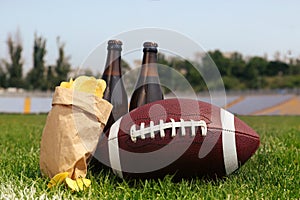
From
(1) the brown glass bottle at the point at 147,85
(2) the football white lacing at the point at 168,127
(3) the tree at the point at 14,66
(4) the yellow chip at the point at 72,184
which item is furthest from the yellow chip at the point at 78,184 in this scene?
(3) the tree at the point at 14,66

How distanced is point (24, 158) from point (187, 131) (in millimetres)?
1150

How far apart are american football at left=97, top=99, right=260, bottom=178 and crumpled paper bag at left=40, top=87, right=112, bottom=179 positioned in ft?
0.26

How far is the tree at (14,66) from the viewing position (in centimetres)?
2856

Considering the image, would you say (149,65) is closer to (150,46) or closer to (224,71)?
(150,46)

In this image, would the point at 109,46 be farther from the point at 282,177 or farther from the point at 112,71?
the point at 282,177

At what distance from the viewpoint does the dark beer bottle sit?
1.90 m

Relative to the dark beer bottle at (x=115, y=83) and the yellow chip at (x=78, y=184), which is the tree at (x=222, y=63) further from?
the yellow chip at (x=78, y=184)

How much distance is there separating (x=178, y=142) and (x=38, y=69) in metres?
29.3

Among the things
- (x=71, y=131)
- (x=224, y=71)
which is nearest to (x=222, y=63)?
(x=224, y=71)

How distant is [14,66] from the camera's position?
2880cm

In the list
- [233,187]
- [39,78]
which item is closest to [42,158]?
[233,187]

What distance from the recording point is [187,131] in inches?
61.1

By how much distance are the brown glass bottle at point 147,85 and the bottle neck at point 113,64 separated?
0.11 metres

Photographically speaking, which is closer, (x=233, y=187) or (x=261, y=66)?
(x=233, y=187)
